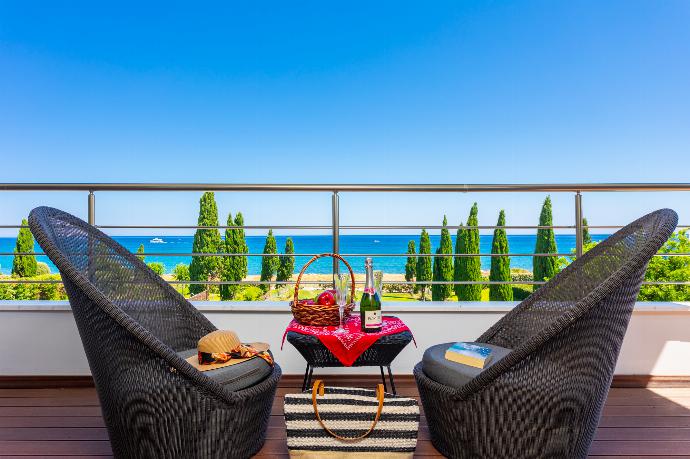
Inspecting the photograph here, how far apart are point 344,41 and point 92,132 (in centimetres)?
1521

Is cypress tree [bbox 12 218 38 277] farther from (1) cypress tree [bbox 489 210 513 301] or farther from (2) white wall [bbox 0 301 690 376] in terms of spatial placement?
(1) cypress tree [bbox 489 210 513 301]

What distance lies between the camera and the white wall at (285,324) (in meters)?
2.43

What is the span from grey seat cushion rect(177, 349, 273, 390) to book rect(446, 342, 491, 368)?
26.7 inches

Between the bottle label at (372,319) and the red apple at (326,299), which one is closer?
the bottle label at (372,319)

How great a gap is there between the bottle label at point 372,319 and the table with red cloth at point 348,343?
0.10 feet

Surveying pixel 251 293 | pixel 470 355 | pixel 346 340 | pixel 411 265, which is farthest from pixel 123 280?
pixel 411 265

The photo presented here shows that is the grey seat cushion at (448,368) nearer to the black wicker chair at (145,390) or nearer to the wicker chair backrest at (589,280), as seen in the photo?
the wicker chair backrest at (589,280)

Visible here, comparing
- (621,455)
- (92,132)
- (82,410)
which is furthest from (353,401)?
(92,132)

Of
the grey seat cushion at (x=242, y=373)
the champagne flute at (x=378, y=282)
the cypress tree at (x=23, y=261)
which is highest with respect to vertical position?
the champagne flute at (x=378, y=282)

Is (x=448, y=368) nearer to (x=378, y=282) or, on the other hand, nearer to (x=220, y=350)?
(x=378, y=282)

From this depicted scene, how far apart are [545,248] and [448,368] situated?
23999 millimetres

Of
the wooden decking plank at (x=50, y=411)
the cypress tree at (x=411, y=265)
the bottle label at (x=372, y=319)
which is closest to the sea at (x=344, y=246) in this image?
the cypress tree at (x=411, y=265)

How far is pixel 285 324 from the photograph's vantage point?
2.50 m

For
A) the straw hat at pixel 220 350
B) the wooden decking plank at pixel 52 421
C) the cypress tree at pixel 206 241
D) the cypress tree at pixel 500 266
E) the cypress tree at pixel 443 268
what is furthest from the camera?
the cypress tree at pixel 206 241
